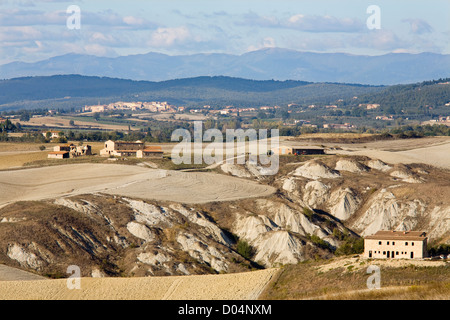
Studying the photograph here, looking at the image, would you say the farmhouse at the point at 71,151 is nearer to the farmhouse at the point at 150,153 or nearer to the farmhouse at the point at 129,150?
the farmhouse at the point at 129,150

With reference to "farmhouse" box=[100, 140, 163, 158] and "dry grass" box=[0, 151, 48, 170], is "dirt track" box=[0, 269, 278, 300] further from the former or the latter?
"farmhouse" box=[100, 140, 163, 158]

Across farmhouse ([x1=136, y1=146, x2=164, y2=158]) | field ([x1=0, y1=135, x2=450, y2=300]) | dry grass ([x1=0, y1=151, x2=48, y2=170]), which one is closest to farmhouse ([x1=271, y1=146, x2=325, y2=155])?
field ([x1=0, y1=135, x2=450, y2=300])

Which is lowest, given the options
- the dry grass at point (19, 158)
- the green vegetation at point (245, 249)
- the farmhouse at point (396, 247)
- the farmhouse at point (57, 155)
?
the green vegetation at point (245, 249)

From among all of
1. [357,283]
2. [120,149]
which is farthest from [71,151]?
[357,283]

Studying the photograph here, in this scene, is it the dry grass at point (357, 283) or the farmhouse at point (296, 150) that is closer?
the dry grass at point (357, 283)

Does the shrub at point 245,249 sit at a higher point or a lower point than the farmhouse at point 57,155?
lower

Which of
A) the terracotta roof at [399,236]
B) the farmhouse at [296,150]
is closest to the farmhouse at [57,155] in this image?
the farmhouse at [296,150]
